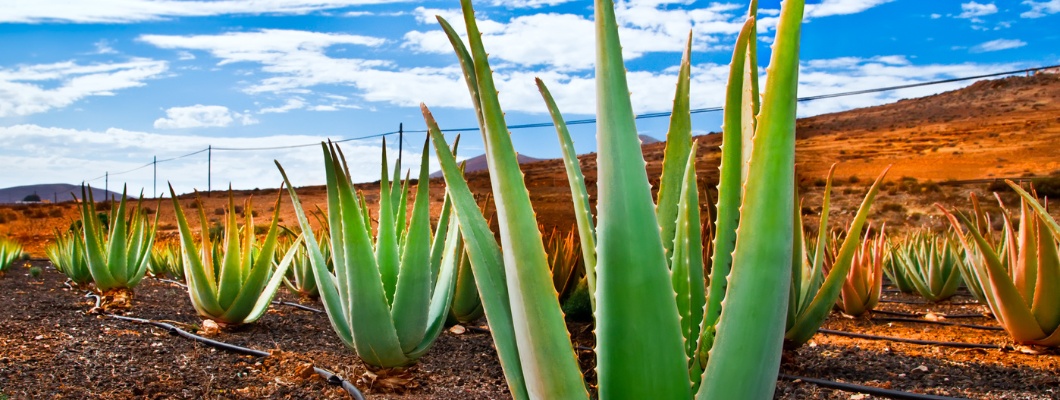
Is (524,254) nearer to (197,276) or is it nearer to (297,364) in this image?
(297,364)

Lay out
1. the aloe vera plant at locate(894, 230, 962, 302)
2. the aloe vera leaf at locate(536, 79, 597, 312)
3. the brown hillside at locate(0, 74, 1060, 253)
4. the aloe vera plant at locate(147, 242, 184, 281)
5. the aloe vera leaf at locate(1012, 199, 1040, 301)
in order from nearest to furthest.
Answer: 1. the aloe vera leaf at locate(536, 79, 597, 312)
2. the aloe vera leaf at locate(1012, 199, 1040, 301)
3. the aloe vera plant at locate(894, 230, 962, 302)
4. the aloe vera plant at locate(147, 242, 184, 281)
5. the brown hillside at locate(0, 74, 1060, 253)

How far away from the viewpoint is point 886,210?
1046 inches

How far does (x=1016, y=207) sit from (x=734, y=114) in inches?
1212

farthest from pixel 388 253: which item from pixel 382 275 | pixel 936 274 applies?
pixel 936 274

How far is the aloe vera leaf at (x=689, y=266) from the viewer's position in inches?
44.5

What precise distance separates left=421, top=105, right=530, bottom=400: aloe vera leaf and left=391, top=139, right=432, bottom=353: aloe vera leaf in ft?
5.20

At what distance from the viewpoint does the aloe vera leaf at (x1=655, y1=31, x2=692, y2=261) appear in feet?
4.02

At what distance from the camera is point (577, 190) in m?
1.08

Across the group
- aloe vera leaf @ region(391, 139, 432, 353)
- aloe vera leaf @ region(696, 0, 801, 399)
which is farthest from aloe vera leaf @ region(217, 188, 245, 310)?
aloe vera leaf @ region(696, 0, 801, 399)

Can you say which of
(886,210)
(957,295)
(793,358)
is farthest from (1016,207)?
(793,358)

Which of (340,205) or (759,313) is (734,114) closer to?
(759,313)

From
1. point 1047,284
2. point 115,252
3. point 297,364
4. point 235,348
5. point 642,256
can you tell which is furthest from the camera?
point 115,252

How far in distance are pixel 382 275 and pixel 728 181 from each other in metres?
2.05

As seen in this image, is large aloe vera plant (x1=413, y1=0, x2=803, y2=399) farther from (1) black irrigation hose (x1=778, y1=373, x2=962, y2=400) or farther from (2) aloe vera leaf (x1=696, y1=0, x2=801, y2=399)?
(1) black irrigation hose (x1=778, y1=373, x2=962, y2=400)
